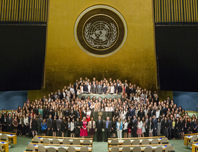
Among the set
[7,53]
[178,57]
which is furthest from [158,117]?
[7,53]

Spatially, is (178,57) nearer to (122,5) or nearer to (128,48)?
(128,48)

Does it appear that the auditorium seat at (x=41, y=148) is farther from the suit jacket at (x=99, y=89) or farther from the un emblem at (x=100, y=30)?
the un emblem at (x=100, y=30)

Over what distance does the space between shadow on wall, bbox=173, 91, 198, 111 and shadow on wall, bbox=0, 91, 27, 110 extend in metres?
12.5

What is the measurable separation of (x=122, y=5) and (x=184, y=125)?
10005mm

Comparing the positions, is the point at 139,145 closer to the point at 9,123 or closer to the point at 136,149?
the point at 136,149

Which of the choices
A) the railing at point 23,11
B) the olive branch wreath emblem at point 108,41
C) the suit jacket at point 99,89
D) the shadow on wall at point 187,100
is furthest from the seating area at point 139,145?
the railing at point 23,11

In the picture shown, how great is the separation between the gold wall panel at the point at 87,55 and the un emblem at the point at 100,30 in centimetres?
33

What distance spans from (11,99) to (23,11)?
7.06 metres

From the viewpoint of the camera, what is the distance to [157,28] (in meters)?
17.4

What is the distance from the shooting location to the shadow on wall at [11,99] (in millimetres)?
19203

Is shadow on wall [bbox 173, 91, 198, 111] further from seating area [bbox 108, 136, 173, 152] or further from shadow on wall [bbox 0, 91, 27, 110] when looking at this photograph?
shadow on wall [bbox 0, 91, 27, 110]

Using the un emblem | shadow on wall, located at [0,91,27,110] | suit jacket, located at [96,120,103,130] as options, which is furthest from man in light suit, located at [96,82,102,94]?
shadow on wall, located at [0,91,27,110]

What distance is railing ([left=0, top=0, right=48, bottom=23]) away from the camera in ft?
55.4

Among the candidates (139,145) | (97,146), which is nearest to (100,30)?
(97,146)
